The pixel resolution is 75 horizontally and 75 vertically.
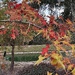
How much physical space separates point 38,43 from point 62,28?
23985mm

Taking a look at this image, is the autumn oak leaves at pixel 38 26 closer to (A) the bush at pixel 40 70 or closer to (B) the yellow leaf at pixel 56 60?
(B) the yellow leaf at pixel 56 60

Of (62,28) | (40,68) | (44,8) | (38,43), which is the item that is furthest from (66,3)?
(62,28)

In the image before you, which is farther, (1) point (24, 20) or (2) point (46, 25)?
(1) point (24, 20)

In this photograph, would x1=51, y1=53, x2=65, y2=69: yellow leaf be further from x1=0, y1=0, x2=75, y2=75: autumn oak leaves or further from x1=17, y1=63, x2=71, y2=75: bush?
x1=17, y1=63, x2=71, y2=75: bush

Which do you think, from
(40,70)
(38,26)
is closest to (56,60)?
(38,26)

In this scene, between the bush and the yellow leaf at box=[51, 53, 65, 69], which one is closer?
the yellow leaf at box=[51, 53, 65, 69]

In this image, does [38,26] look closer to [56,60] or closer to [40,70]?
[56,60]

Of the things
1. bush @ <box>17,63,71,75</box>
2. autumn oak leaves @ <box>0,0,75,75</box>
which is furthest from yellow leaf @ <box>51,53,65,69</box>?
bush @ <box>17,63,71,75</box>

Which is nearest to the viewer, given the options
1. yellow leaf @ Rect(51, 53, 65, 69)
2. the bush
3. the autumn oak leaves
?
yellow leaf @ Rect(51, 53, 65, 69)

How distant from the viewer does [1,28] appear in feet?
11.5

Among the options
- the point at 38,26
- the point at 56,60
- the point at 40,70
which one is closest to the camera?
the point at 56,60

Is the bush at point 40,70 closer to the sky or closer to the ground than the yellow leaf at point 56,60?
closer to the ground

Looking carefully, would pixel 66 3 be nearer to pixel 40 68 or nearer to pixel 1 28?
pixel 40 68

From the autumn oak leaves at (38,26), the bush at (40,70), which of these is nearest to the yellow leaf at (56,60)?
the autumn oak leaves at (38,26)
